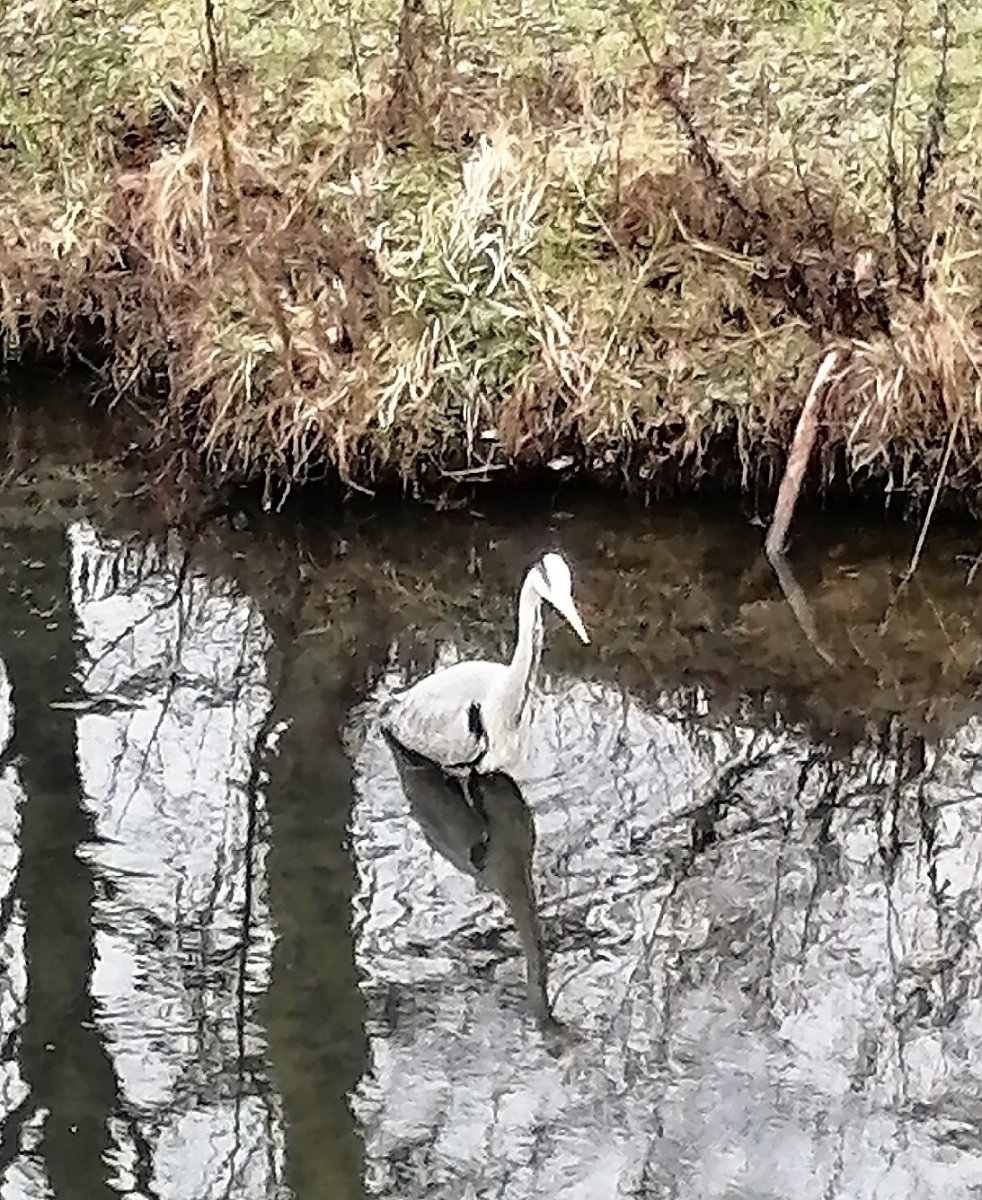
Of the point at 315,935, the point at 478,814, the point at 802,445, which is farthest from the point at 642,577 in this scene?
the point at 315,935

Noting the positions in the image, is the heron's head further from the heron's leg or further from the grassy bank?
the grassy bank

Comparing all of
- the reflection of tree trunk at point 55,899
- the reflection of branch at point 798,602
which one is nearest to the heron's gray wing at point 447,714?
the reflection of tree trunk at point 55,899

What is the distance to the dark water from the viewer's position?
4.32 metres

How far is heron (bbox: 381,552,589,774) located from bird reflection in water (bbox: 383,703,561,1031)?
24 millimetres

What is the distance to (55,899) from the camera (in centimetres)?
493

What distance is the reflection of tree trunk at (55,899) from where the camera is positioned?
4.33 metres

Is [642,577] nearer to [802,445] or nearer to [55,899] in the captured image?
[802,445]

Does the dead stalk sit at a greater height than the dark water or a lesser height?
greater

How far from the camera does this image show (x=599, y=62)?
277 inches

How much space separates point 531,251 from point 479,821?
219 cm

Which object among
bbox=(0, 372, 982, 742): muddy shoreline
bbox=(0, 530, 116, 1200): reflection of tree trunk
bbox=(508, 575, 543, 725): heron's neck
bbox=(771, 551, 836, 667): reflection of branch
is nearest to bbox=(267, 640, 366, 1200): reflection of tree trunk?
bbox=(0, 372, 982, 742): muddy shoreline

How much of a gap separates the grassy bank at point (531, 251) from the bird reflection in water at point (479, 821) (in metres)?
1.43

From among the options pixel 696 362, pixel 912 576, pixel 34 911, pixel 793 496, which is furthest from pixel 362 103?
pixel 34 911

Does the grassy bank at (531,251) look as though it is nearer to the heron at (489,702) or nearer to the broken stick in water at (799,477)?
the broken stick in water at (799,477)
